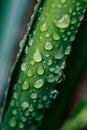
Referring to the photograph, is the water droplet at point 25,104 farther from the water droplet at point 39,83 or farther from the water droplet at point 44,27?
the water droplet at point 44,27

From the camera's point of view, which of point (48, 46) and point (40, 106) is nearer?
point (48, 46)

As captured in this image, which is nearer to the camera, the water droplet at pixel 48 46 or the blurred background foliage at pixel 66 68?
the water droplet at pixel 48 46

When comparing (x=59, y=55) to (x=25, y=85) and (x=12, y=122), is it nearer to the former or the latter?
(x=25, y=85)

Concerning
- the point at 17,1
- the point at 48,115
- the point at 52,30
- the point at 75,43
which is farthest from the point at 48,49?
the point at 17,1

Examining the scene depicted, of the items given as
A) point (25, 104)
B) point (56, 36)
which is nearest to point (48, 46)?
point (56, 36)

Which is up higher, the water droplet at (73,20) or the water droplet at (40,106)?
the water droplet at (73,20)

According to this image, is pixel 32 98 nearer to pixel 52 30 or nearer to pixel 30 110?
pixel 30 110

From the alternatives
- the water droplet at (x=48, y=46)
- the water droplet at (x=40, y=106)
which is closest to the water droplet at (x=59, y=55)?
the water droplet at (x=48, y=46)

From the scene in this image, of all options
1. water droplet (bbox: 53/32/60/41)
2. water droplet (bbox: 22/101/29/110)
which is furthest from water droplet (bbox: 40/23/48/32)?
water droplet (bbox: 22/101/29/110)

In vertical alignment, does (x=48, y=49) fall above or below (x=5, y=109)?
above
